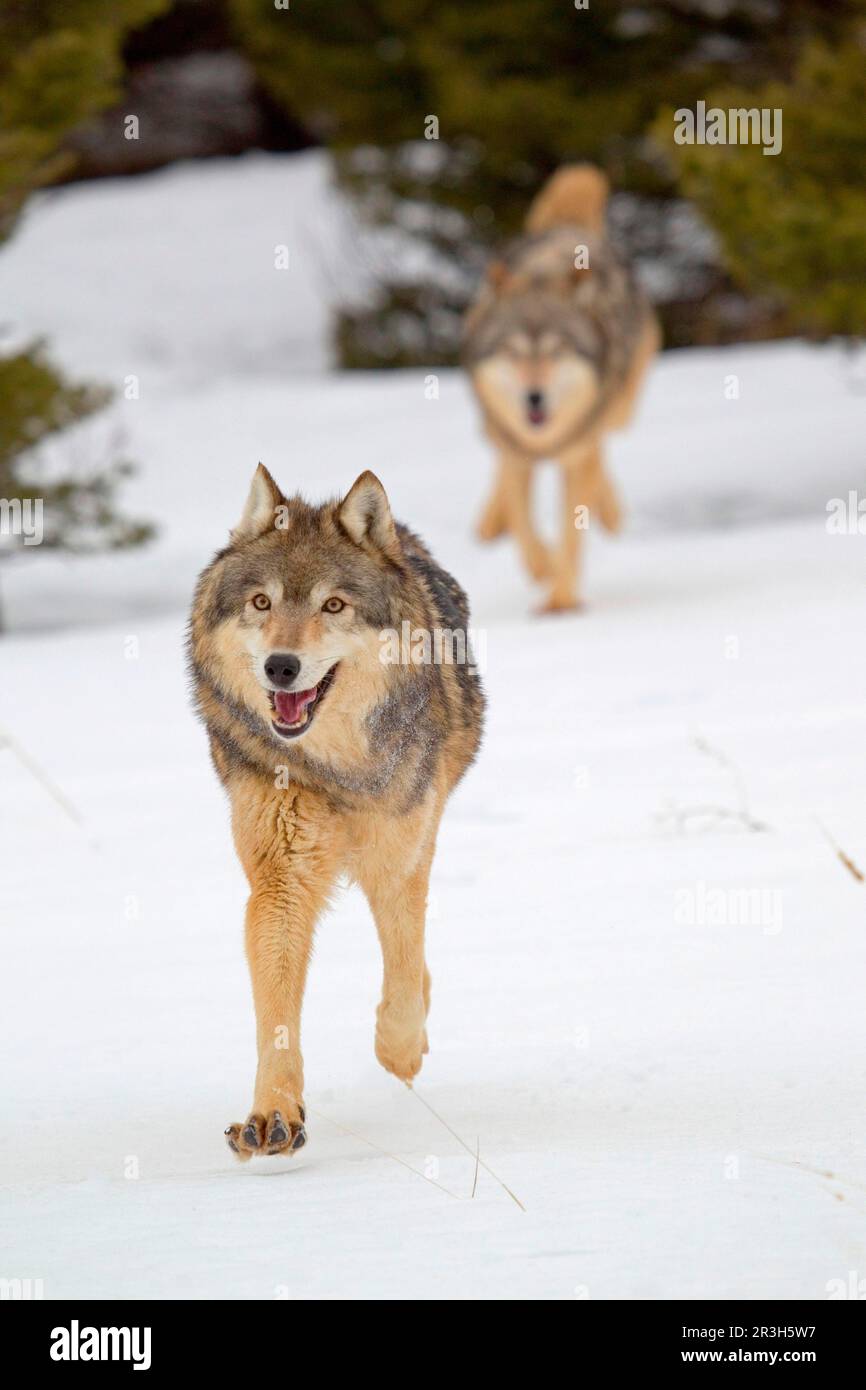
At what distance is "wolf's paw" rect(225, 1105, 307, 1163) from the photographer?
12.6ft

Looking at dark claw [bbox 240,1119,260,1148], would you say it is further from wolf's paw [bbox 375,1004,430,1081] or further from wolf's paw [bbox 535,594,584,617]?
wolf's paw [bbox 535,594,584,617]

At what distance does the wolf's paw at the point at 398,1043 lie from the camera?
14.4 ft

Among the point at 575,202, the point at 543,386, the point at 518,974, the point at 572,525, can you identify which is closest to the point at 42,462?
the point at 543,386

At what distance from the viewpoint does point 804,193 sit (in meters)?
11.2

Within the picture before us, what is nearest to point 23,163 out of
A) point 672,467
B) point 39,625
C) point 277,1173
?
point 39,625

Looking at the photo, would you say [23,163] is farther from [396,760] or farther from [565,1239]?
[565,1239]

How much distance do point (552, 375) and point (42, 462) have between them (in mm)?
3093

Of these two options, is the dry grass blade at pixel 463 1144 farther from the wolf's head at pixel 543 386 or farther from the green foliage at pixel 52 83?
the green foliage at pixel 52 83

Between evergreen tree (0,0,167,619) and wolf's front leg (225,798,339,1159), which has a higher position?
evergreen tree (0,0,167,619)

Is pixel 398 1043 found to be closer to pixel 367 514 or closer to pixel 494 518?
pixel 367 514

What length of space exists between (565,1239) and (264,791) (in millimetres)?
1307

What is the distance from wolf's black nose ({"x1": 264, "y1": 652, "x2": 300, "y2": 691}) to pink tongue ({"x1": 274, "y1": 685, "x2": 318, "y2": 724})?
0.31ft

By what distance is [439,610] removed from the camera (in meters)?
4.70

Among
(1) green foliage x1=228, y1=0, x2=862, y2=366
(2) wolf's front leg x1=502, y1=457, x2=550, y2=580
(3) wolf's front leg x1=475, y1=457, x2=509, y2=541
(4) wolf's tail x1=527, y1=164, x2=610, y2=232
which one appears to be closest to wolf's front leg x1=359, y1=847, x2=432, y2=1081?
(2) wolf's front leg x1=502, y1=457, x2=550, y2=580
